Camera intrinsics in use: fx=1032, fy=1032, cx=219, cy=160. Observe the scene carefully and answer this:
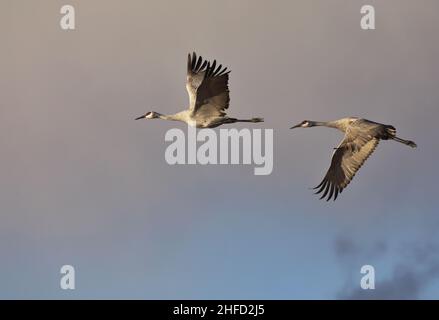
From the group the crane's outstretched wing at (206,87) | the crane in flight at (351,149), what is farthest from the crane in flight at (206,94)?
the crane in flight at (351,149)

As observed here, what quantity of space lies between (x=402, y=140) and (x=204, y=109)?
618 cm

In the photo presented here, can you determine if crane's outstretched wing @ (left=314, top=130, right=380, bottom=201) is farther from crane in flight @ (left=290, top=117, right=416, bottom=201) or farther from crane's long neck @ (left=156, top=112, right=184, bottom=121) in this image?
crane's long neck @ (left=156, top=112, right=184, bottom=121)

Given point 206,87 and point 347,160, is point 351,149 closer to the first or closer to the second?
point 347,160

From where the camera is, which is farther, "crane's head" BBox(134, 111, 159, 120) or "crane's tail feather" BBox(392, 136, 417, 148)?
"crane's head" BBox(134, 111, 159, 120)

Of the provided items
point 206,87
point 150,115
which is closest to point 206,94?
point 206,87

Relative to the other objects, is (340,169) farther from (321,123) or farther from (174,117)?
(174,117)

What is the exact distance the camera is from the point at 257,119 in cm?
3425

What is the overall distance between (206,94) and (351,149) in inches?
194

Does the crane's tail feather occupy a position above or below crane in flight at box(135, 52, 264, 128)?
below

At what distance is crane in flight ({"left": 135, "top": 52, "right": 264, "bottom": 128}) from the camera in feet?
104

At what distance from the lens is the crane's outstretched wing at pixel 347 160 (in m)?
30.0

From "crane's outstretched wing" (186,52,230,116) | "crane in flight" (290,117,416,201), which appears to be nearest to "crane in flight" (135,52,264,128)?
"crane's outstretched wing" (186,52,230,116)

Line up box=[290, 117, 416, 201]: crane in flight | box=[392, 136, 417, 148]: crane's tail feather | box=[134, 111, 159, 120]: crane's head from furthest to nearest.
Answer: box=[134, 111, 159, 120]: crane's head → box=[392, 136, 417, 148]: crane's tail feather → box=[290, 117, 416, 201]: crane in flight

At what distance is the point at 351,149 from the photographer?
3005 cm
